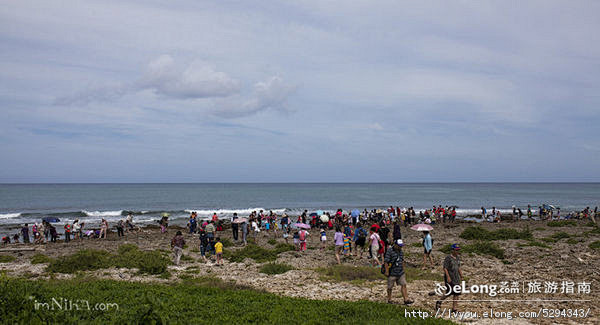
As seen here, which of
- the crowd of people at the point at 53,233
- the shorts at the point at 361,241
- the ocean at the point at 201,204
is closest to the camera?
the shorts at the point at 361,241

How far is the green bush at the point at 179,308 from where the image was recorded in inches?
292

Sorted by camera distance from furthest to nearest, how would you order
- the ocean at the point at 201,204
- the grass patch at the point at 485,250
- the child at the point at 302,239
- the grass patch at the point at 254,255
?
the ocean at the point at 201,204 < the child at the point at 302,239 < the grass patch at the point at 254,255 < the grass patch at the point at 485,250

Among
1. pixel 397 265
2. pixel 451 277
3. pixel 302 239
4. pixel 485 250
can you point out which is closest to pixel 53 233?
pixel 302 239

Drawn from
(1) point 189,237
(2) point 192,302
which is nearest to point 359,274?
(2) point 192,302

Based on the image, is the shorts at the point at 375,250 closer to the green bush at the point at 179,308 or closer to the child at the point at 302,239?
the child at the point at 302,239

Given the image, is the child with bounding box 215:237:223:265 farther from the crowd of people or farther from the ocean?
the ocean

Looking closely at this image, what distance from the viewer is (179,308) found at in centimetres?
932

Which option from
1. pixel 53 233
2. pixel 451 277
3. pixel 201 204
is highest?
pixel 451 277

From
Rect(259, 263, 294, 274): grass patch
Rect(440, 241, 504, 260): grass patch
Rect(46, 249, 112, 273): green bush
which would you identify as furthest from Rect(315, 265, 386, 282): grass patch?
Rect(46, 249, 112, 273): green bush

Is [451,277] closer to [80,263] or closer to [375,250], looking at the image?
[375,250]

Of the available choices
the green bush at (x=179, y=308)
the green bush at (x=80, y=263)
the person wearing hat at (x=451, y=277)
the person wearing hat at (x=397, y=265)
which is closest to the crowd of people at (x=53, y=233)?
the green bush at (x=80, y=263)

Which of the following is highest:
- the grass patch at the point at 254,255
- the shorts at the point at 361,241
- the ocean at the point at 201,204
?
the shorts at the point at 361,241

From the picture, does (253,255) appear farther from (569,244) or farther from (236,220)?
(569,244)

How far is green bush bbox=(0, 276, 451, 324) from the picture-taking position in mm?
7406
